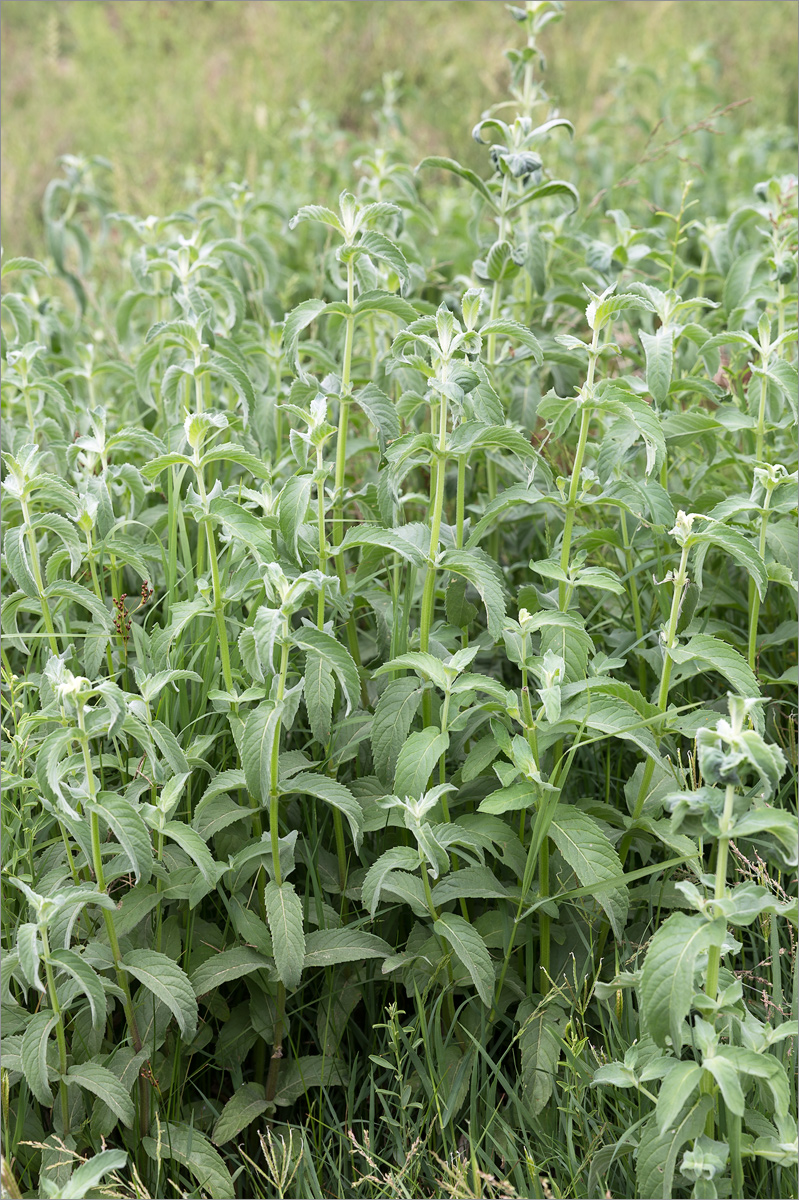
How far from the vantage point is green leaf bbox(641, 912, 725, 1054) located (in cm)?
138

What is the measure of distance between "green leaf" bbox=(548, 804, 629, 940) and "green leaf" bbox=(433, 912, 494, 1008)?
21cm

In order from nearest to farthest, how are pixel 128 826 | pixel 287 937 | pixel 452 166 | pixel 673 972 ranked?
pixel 673 972 → pixel 128 826 → pixel 287 937 → pixel 452 166

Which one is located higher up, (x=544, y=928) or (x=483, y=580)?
(x=483, y=580)

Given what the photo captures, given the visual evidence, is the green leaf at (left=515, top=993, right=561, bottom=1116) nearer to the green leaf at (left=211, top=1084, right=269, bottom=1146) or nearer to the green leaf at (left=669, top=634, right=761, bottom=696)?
the green leaf at (left=211, top=1084, right=269, bottom=1146)

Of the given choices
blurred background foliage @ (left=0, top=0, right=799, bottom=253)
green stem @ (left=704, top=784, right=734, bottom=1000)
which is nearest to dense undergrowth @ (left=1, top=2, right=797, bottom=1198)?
green stem @ (left=704, top=784, right=734, bottom=1000)

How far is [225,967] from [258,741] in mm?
466

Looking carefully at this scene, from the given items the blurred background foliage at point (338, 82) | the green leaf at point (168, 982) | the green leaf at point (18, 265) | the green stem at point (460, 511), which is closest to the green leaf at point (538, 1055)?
the green leaf at point (168, 982)

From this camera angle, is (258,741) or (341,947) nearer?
(258,741)

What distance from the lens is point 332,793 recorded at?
179 centimetres

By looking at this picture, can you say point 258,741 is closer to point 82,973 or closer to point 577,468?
point 82,973

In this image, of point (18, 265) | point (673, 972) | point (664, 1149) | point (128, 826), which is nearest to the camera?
point (673, 972)

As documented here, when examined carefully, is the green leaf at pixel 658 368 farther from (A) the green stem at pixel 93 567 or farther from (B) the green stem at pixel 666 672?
(A) the green stem at pixel 93 567

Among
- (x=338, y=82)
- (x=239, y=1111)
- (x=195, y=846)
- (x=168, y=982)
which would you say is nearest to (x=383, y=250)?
(x=195, y=846)

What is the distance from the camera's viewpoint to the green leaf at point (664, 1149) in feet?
4.81
